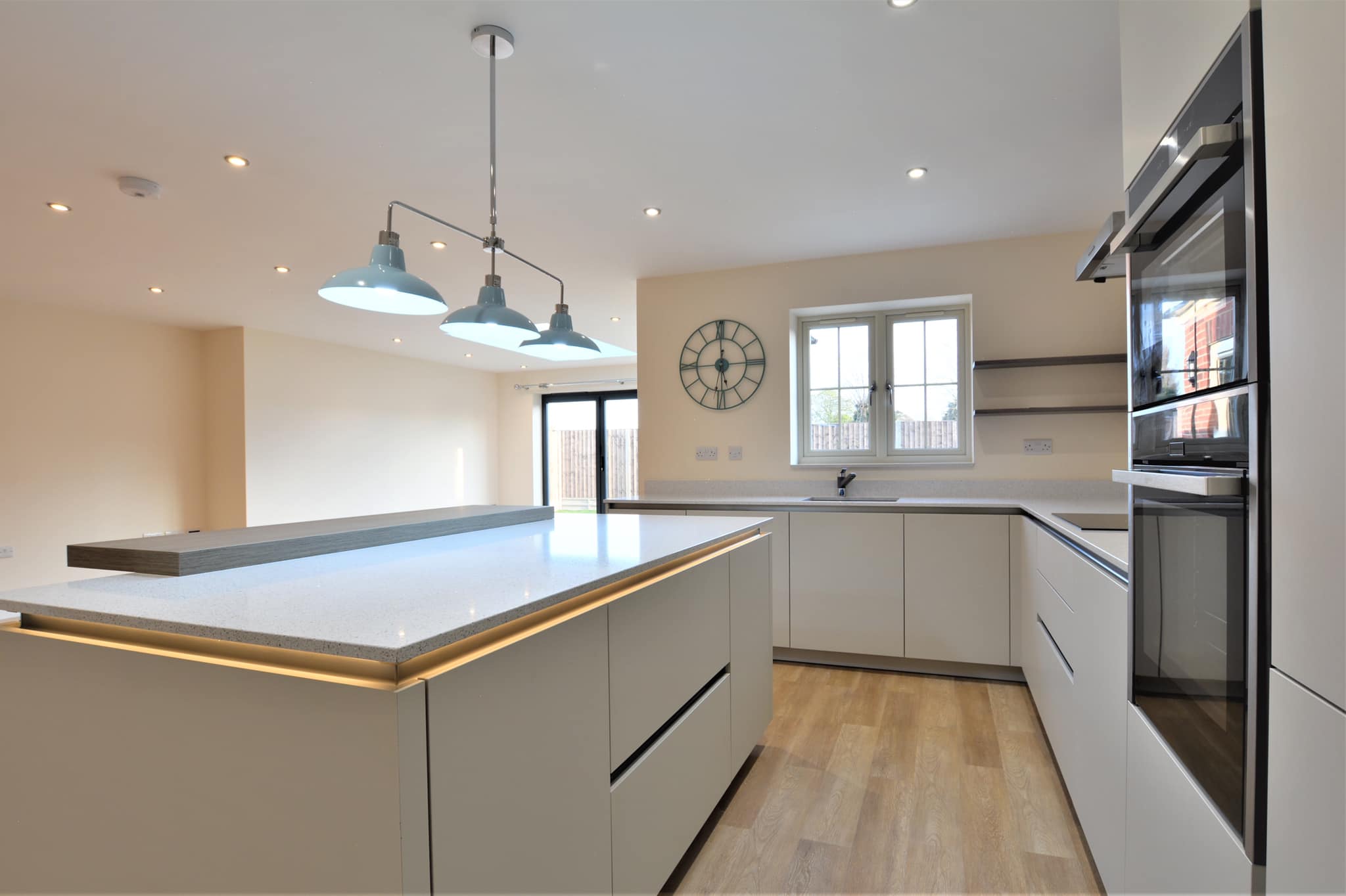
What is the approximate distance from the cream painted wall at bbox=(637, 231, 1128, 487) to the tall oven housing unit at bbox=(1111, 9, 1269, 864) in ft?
8.86

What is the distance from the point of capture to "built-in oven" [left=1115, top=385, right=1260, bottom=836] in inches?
31.3

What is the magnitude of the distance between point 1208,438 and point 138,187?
3777 mm

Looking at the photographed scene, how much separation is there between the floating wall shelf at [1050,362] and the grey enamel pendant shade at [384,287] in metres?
2.98

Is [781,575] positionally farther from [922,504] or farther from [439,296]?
[439,296]

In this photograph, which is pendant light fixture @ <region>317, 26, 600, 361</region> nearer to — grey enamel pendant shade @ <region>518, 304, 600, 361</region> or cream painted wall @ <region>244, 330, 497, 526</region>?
grey enamel pendant shade @ <region>518, 304, 600, 361</region>

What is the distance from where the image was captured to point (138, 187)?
9.39 ft

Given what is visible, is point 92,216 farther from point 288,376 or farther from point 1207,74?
point 1207,74

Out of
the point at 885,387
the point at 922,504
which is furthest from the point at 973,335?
the point at 922,504

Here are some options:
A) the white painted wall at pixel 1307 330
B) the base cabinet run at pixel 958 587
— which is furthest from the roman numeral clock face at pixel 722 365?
the white painted wall at pixel 1307 330

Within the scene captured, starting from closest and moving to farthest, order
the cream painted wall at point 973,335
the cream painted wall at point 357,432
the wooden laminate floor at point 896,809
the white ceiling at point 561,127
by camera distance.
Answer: the wooden laminate floor at point 896,809 → the white ceiling at point 561,127 → the cream painted wall at point 973,335 → the cream painted wall at point 357,432

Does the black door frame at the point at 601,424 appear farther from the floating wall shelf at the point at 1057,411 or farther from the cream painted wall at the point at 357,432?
the floating wall shelf at the point at 1057,411

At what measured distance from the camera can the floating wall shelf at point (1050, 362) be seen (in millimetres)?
3463

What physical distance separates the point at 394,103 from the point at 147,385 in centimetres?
508

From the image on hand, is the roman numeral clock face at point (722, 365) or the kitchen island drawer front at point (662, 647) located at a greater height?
the roman numeral clock face at point (722, 365)
